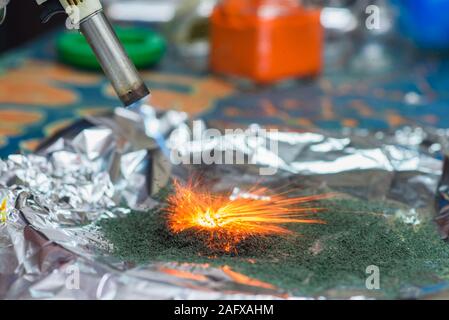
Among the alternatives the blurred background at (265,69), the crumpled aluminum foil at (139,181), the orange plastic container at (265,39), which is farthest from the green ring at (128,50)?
the crumpled aluminum foil at (139,181)

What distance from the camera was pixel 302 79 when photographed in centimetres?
157

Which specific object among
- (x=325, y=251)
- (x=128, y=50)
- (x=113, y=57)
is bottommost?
(x=325, y=251)

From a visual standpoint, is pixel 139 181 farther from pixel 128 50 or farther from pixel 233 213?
pixel 128 50

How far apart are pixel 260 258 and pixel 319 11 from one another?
955 mm

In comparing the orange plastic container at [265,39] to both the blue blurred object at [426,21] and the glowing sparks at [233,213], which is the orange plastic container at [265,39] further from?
the glowing sparks at [233,213]

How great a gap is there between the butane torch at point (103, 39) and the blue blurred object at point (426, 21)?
106cm

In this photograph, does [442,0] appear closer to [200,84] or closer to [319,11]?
[319,11]

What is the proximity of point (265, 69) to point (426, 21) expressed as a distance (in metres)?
0.45

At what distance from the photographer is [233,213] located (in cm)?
84

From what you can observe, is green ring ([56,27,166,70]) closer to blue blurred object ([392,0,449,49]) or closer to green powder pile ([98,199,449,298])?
blue blurred object ([392,0,449,49])

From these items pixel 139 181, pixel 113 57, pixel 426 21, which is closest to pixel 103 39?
pixel 113 57

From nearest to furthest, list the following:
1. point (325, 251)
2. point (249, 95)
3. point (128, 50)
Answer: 1. point (325, 251)
2. point (249, 95)
3. point (128, 50)

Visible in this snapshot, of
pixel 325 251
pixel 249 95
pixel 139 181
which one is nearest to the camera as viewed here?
pixel 325 251

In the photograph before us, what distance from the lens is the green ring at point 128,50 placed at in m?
1.58
